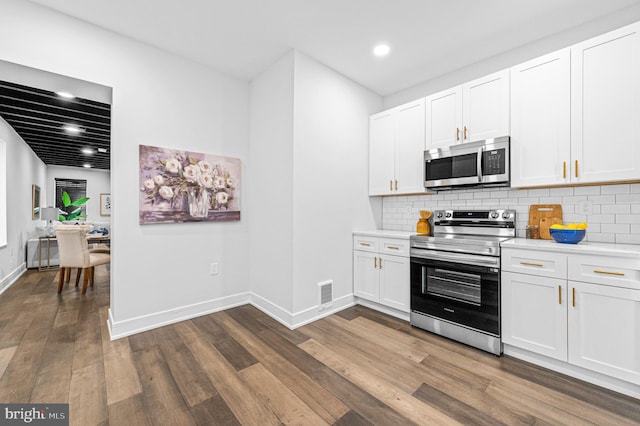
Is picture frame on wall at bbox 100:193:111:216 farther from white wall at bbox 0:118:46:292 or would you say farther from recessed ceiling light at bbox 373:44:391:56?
recessed ceiling light at bbox 373:44:391:56

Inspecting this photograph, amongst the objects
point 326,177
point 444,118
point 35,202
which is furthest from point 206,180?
point 35,202

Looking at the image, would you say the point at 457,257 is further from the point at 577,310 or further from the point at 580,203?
the point at 580,203

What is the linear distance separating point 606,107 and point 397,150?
5.91 feet

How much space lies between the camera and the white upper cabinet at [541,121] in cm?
229

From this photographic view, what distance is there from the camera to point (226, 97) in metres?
3.38

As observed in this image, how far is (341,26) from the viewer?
8.33ft

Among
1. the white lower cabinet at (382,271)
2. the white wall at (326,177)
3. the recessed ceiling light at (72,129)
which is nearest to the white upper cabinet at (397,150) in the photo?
the white wall at (326,177)

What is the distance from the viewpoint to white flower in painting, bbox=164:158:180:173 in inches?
115

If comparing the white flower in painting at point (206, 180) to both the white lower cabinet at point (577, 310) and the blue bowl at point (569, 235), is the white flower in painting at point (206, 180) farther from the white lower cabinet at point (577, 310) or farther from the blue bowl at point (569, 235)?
the blue bowl at point (569, 235)

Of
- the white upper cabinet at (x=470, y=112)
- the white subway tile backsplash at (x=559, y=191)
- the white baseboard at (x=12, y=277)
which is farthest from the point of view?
the white baseboard at (x=12, y=277)

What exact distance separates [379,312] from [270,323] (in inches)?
50.0

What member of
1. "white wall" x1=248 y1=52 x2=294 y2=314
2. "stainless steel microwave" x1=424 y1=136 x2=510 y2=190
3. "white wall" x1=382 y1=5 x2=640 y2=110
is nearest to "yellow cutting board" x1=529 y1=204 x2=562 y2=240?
"stainless steel microwave" x1=424 y1=136 x2=510 y2=190

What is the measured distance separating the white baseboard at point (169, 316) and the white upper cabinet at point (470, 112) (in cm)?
296

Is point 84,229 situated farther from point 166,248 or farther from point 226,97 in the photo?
point 226,97
